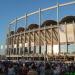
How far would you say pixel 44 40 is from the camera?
99.4 m

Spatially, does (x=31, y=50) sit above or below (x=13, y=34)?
below

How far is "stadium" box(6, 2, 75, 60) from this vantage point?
9044 cm

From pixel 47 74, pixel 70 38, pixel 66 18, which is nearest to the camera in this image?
pixel 47 74

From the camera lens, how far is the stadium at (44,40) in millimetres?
90438

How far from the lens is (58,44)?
93.2m

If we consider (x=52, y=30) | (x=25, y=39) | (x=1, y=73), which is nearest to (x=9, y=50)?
(x=25, y=39)

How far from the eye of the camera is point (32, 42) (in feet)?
349

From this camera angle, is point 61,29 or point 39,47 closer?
point 61,29

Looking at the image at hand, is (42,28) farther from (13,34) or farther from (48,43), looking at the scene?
(13,34)

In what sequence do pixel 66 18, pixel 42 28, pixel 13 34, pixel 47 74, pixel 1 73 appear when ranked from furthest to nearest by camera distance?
pixel 13 34, pixel 66 18, pixel 42 28, pixel 1 73, pixel 47 74

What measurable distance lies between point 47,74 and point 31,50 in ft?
291

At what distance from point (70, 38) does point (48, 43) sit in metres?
12.2

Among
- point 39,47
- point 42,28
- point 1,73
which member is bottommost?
point 1,73

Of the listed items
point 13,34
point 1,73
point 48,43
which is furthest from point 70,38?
point 1,73
